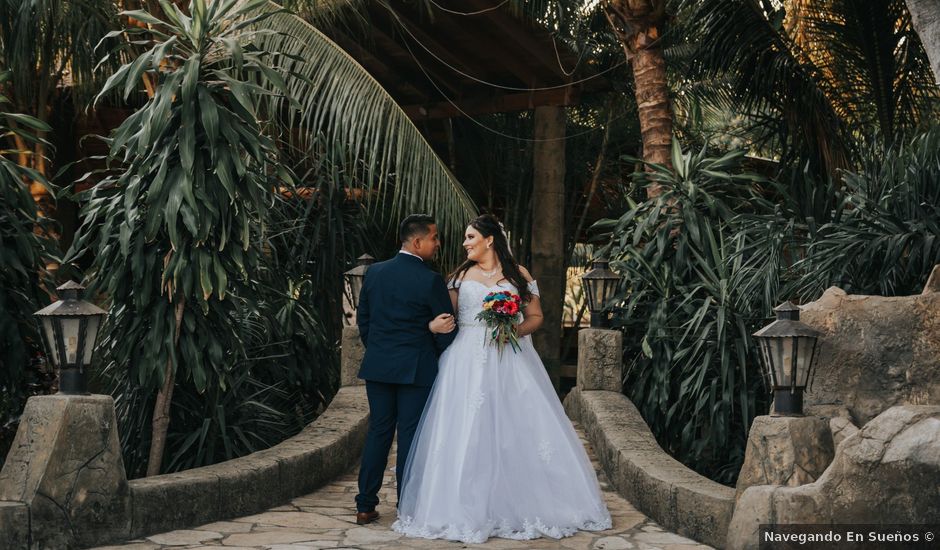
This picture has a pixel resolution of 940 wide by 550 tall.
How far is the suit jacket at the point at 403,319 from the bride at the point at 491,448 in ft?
0.66

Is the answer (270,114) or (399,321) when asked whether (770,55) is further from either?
(399,321)

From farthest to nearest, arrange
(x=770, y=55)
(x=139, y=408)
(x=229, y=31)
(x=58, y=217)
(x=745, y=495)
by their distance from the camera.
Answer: (x=58, y=217) → (x=770, y=55) → (x=139, y=408) → (x=229, y=31) → (x=745, y=495)

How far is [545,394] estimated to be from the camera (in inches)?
247

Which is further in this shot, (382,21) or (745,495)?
(382,21)

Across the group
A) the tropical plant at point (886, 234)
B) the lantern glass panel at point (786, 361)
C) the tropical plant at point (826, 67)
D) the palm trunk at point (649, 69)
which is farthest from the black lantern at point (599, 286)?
the lantern glass panel at point (786, 361)

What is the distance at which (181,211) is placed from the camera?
6.20 metres

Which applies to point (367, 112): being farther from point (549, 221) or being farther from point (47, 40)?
point (549, 221)

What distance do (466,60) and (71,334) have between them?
8.18 meters

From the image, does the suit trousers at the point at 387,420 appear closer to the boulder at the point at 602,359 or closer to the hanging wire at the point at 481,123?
the boulder at the point at 602,359

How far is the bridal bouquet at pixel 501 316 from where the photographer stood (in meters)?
6.15

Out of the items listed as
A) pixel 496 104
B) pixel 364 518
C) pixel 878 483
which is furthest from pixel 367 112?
pixel 878 483

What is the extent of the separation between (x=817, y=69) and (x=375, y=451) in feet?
26.2

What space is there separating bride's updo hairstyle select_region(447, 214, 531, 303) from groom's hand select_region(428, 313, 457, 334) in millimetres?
380

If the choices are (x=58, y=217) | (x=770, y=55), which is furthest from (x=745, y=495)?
(x=58, y=217)
